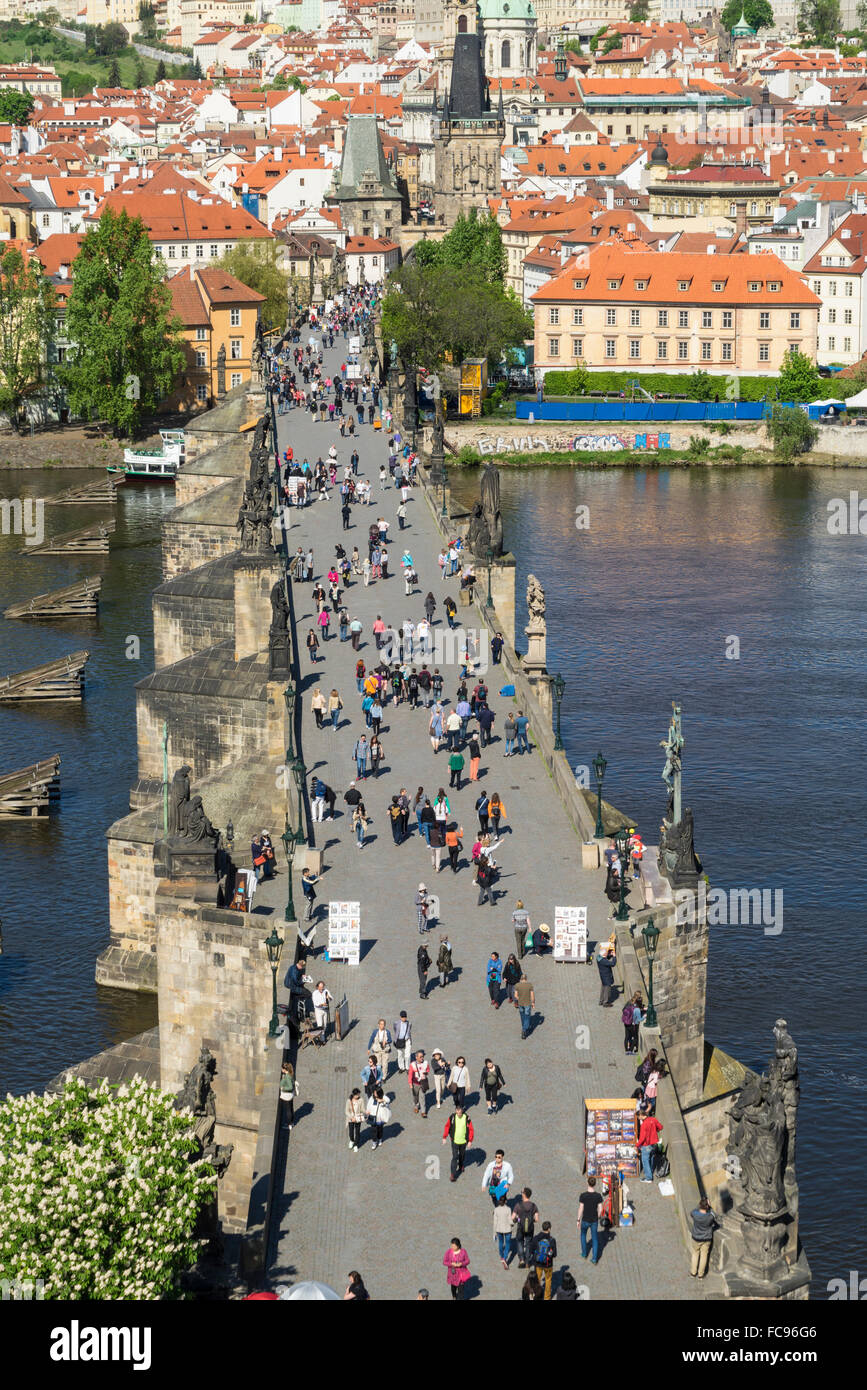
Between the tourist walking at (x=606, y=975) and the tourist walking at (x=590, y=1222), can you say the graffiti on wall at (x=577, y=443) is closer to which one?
the tourist walking at (x=606, y=975)

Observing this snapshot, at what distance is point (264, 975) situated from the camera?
36844 millimetres

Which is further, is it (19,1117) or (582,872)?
(582,872)

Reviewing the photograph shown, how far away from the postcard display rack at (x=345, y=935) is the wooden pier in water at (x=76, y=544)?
6705cm

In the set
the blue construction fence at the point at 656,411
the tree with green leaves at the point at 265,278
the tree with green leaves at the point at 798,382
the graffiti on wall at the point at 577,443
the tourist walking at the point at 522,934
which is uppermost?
the tree with green leaves at the point at 265,278

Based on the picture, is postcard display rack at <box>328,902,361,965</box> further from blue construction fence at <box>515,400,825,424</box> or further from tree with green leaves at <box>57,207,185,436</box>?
blue construction fence at <box>515,400,825,424</box>

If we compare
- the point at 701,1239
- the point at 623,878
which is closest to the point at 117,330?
the point at 623,878

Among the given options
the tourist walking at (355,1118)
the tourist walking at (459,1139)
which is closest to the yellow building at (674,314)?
the tourist walking at (355,1118)

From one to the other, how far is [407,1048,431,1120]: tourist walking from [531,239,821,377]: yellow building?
112710 millimetres

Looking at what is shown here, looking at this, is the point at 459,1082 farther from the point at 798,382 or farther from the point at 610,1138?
the point at 798,382

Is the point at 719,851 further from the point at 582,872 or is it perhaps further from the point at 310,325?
the point at 310,325

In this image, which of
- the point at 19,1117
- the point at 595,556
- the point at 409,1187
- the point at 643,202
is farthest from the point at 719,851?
the point at 643,202

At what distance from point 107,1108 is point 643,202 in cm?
16133

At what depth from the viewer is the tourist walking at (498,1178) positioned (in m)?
29.4

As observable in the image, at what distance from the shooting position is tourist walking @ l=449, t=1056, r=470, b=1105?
3206 cm
